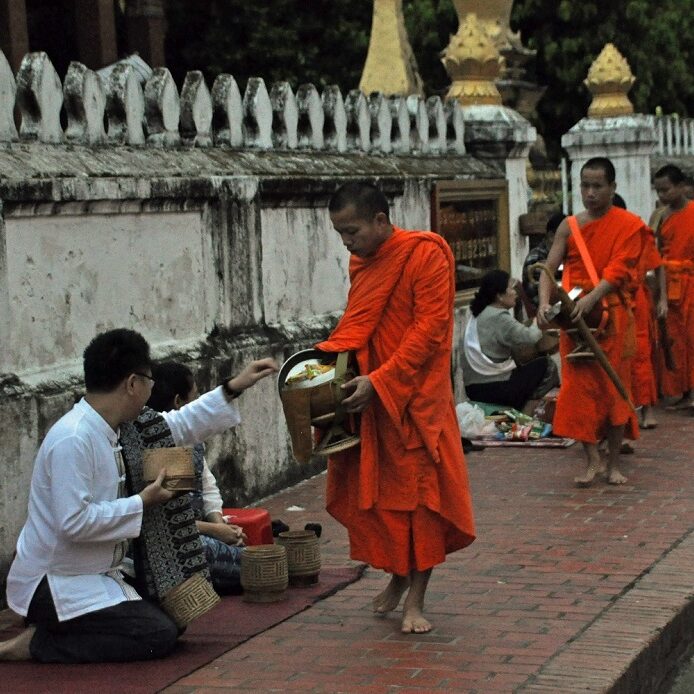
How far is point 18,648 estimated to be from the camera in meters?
5.24

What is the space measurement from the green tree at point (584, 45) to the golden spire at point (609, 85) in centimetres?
897

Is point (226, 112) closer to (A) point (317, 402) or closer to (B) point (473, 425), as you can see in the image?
(B) point (473, 425)

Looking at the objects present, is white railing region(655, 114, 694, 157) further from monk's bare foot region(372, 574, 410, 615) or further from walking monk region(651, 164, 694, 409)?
monk's bare foot region(372, 574, 410, 615)

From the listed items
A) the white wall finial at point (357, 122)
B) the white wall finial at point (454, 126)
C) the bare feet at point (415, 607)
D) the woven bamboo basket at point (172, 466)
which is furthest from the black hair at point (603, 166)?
the woven bamboo basket at point (172, 466)

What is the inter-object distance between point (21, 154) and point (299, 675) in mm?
2575

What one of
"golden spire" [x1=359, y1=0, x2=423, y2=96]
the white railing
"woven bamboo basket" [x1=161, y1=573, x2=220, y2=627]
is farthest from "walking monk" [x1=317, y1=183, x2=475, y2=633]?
the white railing

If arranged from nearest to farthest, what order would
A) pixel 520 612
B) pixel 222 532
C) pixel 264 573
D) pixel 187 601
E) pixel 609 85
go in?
pixel 187 601 < pixel 520 612 < pixel 264 573 < pixel 222 532 < pixel 609 85

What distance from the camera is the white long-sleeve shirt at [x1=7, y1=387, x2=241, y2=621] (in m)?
4.96

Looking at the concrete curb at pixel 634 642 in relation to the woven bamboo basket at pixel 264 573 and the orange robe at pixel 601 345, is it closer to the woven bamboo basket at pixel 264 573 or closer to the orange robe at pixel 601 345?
the woven bamboo basket at pixel 264 573

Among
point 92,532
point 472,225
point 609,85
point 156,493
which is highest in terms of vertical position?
point 609,85

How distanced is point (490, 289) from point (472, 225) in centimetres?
139

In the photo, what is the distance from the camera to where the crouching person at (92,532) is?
4.98 metres

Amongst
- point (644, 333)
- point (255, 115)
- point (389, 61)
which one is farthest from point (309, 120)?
point (389, 61)

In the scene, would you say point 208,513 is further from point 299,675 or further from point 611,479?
point 611,479
